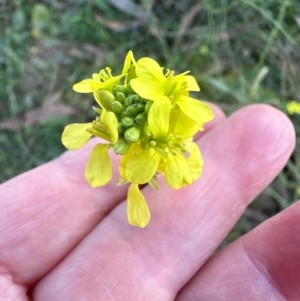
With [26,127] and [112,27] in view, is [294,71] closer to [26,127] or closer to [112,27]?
[112,27]

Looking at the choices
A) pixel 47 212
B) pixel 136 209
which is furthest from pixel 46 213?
pixel 136 209

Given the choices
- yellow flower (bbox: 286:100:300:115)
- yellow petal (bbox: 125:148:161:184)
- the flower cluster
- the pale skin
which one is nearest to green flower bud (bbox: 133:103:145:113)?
the flower cluster

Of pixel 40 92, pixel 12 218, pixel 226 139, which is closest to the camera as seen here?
pixel 12 218

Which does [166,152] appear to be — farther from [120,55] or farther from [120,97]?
[120,55]

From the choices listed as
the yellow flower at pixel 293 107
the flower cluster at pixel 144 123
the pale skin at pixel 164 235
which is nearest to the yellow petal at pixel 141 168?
the flower cluster at pixel 144 123

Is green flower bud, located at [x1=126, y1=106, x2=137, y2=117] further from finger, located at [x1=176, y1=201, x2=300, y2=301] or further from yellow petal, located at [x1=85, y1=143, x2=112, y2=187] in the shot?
finger, located at [x1=176, y1=201, x2=300, y2=301]

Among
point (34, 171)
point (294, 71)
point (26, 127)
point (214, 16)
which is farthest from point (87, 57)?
point (294, 71)
